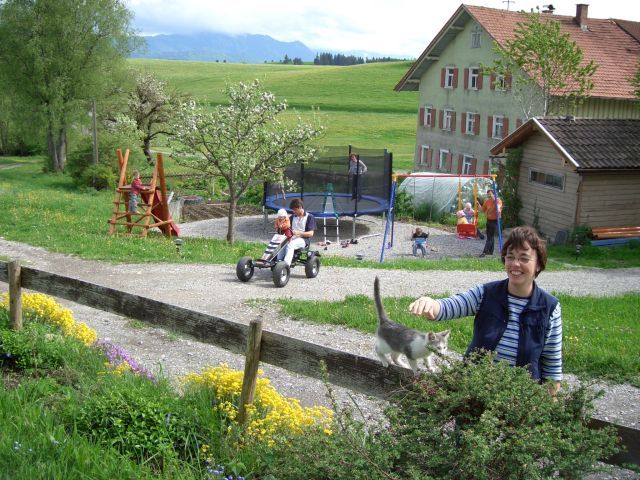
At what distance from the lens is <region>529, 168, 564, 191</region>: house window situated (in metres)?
24.9

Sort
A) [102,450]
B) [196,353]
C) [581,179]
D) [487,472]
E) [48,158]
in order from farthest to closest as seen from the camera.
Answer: [48,158] → [581,179] → [196,353] → [102,450] → [487,472]

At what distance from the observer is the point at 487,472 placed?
3.24 m

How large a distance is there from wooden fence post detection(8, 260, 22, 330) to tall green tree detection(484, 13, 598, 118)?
3204 centimetres

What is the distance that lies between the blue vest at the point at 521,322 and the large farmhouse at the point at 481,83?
36.6 meters

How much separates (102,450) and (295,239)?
10.5m

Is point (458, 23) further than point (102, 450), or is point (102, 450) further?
point (458, 23)

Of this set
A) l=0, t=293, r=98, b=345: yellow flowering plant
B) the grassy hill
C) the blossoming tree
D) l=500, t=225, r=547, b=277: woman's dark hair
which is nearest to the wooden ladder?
the blossoming tree

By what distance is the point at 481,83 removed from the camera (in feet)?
142

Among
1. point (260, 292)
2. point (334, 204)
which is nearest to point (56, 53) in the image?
A: point (334, 204)

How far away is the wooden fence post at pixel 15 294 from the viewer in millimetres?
7188

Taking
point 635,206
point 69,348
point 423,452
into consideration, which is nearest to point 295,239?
point 69,348

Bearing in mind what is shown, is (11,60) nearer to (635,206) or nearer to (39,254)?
(39,254)

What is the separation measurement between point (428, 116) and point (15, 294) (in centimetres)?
4444

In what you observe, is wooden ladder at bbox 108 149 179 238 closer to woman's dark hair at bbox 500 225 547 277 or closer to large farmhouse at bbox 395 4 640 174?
woman's dark hair at bbox 500 225 547 277
